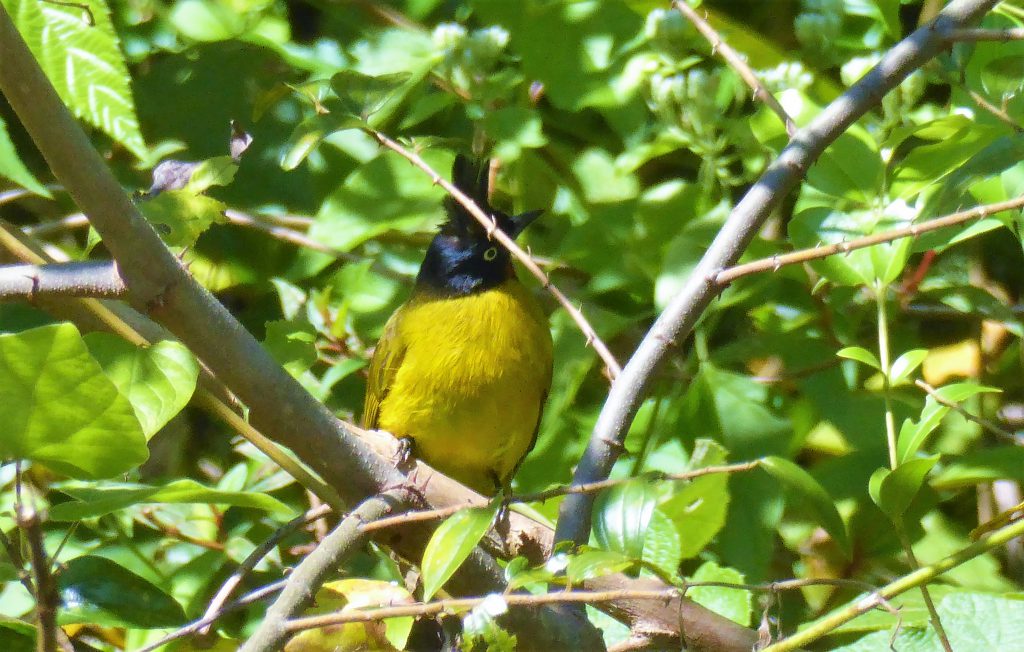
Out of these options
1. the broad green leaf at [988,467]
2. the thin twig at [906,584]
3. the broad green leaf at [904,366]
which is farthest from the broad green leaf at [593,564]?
the broad green leaf at [988,467]

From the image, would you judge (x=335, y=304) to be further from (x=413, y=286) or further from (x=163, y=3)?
(x=163, y=3)

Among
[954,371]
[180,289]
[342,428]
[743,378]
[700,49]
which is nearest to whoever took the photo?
[180,289]

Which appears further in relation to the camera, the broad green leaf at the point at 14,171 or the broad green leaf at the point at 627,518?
the broad green leaf at the point at 14,171

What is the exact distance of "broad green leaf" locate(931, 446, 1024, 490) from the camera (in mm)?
1664

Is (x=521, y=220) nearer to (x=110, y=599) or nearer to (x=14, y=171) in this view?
(x=14, y=171)

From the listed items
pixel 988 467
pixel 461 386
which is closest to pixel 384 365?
pixel 461 386

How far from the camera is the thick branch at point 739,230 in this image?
129 centimetres

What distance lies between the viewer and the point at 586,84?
2.21 meters

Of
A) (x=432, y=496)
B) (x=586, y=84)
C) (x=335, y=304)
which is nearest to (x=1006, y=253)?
(x=586, y=84)

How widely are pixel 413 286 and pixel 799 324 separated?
2.65 feet

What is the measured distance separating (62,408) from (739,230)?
0.78 metres

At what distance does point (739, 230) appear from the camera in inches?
52.5

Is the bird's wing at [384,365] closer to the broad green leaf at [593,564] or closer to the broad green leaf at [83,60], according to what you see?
the broad green leaf at [83,60]

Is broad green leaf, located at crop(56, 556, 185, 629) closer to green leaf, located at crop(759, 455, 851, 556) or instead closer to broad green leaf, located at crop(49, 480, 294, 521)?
broad green leaf, located at crop(49, 480, 294, 521)
